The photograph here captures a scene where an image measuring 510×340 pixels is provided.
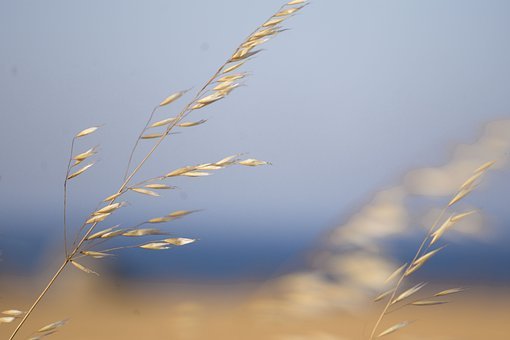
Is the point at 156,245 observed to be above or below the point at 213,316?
below

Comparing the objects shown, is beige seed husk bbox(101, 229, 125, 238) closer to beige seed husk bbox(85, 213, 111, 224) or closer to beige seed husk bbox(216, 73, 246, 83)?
beige seed husk bbox(85, 213, 111, 224)

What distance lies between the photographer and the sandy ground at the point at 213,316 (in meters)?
0.46

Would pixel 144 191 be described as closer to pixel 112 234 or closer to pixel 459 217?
pixel 112 234

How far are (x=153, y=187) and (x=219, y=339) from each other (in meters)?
2.12

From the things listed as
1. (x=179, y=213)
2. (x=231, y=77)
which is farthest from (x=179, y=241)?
(x=231, y=77)

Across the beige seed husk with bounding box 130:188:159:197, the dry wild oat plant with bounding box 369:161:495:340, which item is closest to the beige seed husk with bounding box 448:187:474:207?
the dry wild oat plant with bounding box 369:161:495:340

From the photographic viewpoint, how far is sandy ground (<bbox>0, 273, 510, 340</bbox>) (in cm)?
46

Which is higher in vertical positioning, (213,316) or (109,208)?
(213,316)

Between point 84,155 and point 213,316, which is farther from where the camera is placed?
point 213,316

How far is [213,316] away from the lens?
2828mm

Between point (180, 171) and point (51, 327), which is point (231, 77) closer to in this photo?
point (180, 171)

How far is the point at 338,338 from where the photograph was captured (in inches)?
17.1

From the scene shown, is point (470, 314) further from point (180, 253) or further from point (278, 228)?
point (278, 228)

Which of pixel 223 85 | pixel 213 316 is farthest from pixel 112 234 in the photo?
pixel 213 316
